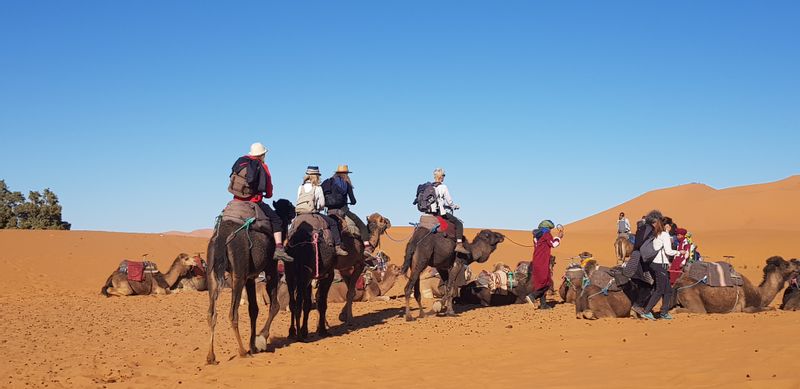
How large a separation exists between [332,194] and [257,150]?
299 centimetres

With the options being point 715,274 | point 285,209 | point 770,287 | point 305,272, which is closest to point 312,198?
point 285,209

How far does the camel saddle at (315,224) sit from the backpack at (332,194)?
0.90m

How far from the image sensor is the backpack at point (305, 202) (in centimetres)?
1408

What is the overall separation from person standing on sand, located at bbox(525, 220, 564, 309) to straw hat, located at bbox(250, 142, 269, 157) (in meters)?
7.93

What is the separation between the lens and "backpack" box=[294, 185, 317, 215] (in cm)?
1408

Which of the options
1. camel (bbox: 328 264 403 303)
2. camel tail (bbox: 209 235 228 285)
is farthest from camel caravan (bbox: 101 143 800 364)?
camel (bbox: 328 264 403 303)

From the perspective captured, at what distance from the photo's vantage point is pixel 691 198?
4419 inches

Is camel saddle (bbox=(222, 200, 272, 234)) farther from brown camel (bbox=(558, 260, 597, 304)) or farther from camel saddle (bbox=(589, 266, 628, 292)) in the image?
brown camel (bbox=(558, 260, 597, 304))

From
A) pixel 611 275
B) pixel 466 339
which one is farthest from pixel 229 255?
pixel 611 275

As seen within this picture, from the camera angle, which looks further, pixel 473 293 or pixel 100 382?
pixel 473 293

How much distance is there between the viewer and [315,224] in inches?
554

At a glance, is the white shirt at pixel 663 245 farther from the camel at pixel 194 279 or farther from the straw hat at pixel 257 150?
the camel at pixel 194 279

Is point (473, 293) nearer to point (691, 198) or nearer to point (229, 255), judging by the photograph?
point (229, 255)

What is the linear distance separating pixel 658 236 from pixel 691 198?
10482 centimetres
